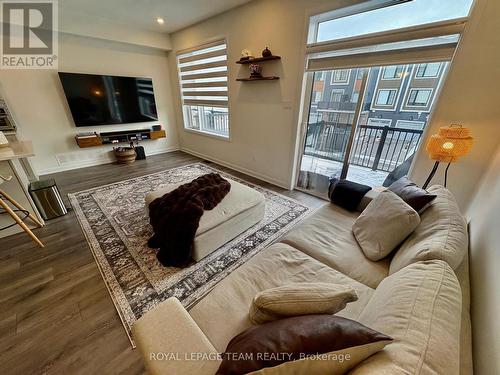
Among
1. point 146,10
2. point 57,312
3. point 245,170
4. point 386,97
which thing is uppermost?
point 146,10

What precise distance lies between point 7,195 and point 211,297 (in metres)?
2.47

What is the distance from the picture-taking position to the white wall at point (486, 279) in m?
0.66

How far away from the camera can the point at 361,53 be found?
2193mm

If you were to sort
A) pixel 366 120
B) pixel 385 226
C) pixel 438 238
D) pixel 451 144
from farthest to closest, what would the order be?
pixel 366 120 → pixel 451 144 → pixel 385 226 → pixel 438 238

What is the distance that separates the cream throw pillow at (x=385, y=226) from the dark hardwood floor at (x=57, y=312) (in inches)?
62.5

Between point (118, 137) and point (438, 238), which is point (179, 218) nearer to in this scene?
point (438, 238)

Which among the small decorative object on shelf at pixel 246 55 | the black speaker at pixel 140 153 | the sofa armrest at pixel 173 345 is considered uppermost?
the small decorative object on shelf at pixel 246 55

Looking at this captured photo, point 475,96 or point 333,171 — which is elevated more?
point 475,96

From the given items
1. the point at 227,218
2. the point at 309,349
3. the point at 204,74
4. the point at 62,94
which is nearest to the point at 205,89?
the point at 204,74

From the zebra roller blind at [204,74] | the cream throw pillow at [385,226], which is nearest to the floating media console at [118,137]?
the zebra roller blind at [204,74]

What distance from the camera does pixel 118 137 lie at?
14.0 feet

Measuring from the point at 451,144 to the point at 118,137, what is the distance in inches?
206

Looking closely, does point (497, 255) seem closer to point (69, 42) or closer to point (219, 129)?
point (219, 129)

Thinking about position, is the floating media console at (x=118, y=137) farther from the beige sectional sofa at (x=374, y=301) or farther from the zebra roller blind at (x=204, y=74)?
the beige sectional sofa at (x=374, y=301)
